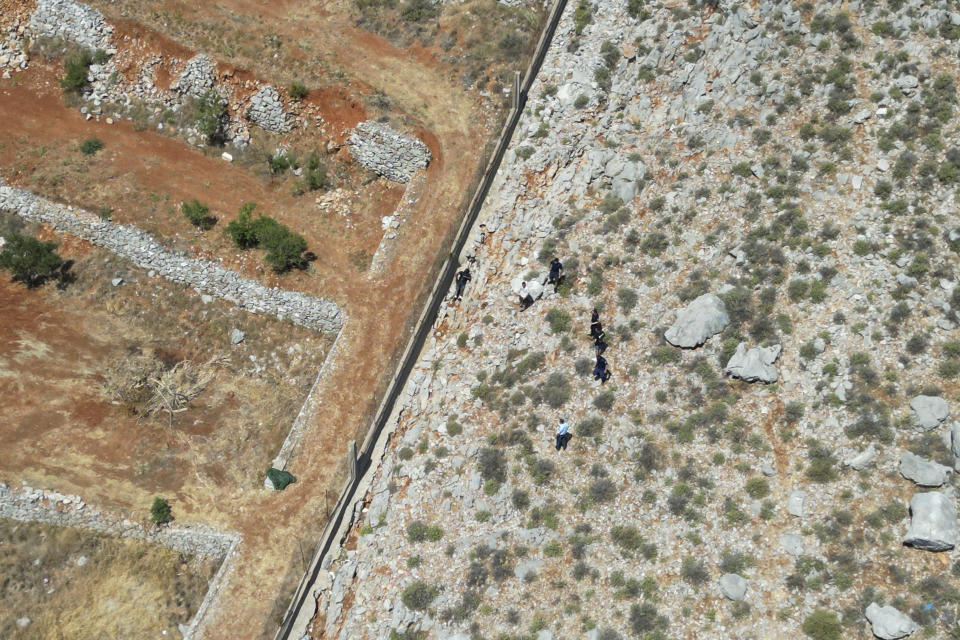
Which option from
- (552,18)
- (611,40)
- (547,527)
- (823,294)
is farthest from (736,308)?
(552,18)

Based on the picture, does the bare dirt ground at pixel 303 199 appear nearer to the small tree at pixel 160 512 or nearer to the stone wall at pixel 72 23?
the small tree at pixel 160 512

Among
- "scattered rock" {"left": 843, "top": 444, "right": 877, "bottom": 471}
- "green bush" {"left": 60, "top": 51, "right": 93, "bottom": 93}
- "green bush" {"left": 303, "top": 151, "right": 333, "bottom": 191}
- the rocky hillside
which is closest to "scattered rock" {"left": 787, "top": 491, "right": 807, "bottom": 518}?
the rocky hillside

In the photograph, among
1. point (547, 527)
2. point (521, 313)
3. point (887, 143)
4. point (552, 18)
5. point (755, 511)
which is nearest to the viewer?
point (755, 511)

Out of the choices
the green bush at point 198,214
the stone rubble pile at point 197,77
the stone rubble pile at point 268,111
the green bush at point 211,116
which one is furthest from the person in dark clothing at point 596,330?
the stone rubble pile at point 197,77

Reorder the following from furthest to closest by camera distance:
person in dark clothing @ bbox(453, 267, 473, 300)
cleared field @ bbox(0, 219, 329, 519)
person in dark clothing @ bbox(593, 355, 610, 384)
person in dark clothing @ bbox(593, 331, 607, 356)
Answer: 1. person in dark clothing @ bbox(453, 267, 473, 300)
2. cleared field @ bbox(0, 219, 329, 519)
3. person in dark clothing @ bbox(593, 331, 607, 356)
4. person in dark clothing @ bbox(593, 355, 610, 384)

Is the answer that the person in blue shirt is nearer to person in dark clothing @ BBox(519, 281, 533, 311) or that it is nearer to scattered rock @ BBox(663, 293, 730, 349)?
scattered rock @ BBox(663, 293, 730, 349)

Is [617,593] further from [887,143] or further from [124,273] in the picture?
[124,273]
